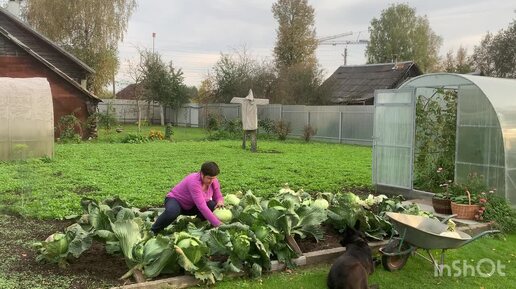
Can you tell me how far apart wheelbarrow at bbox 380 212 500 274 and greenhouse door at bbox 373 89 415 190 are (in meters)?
4.46

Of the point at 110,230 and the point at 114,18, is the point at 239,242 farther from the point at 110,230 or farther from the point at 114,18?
the point at 114,18

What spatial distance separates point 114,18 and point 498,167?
105 ft

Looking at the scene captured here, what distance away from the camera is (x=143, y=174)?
11695mm

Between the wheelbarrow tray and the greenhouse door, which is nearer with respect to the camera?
the wheelbarrow tray

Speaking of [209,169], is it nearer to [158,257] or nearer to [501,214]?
[158,257]

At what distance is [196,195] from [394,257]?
8.20 ft

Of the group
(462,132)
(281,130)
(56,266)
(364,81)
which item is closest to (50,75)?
(281,130)

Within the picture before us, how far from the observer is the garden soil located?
4668 mm

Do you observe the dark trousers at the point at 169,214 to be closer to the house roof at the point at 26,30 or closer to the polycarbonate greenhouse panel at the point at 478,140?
the polycarbonate greenhouse panel at the point at 478,140

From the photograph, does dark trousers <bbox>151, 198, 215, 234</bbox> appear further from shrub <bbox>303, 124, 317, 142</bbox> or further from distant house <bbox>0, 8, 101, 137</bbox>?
shrub <bbox>303, 124, 317, 142</bbox>

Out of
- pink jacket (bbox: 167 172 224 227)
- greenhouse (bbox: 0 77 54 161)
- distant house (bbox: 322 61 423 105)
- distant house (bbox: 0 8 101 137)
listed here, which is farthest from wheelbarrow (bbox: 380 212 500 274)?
distant house (bbox: 322 61 423 105)

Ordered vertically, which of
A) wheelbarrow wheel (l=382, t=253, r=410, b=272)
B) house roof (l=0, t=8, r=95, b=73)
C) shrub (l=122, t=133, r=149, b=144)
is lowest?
wheelbarrow wheel (l=382, t=253, r=410, b=272)

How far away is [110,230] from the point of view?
5309 millimetres

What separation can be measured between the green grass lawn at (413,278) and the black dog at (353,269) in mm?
443
